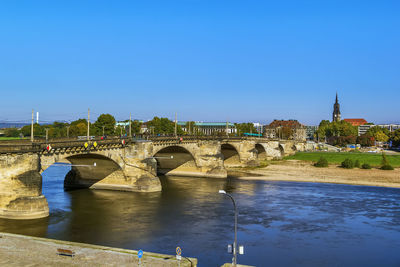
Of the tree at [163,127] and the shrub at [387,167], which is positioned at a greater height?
the tree at [163,127]

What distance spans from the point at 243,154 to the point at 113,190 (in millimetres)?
49701

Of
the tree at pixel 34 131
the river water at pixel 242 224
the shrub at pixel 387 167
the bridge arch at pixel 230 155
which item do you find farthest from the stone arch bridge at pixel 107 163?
the tree at pixel 34 131

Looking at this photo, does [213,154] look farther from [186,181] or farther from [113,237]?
[113,237]

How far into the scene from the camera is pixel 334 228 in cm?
4219

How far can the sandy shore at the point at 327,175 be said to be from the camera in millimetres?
81875

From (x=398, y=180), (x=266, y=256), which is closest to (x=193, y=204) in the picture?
(x=266, y=256)

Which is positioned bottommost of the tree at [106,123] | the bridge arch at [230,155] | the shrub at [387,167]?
the shrub at [387,167]

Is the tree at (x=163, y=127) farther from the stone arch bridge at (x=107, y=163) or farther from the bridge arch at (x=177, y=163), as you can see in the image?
the bridge arch at (x=177, y=163)

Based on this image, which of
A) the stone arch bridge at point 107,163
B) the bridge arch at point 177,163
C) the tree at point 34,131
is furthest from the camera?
the tree at point 34,131

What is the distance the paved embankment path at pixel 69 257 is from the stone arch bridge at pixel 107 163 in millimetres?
11387

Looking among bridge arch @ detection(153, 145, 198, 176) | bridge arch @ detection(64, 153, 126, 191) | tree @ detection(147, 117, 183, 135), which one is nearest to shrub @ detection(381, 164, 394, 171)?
bridge arch @ detection(153, 145, 198, 176)

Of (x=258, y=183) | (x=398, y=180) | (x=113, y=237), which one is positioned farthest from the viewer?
(x=398, y=180)

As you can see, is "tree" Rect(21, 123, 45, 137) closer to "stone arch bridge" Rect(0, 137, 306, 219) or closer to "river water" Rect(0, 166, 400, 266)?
"stone arch bridge" Rect(0, 137, 306, 219)

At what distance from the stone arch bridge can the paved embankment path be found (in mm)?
11387
